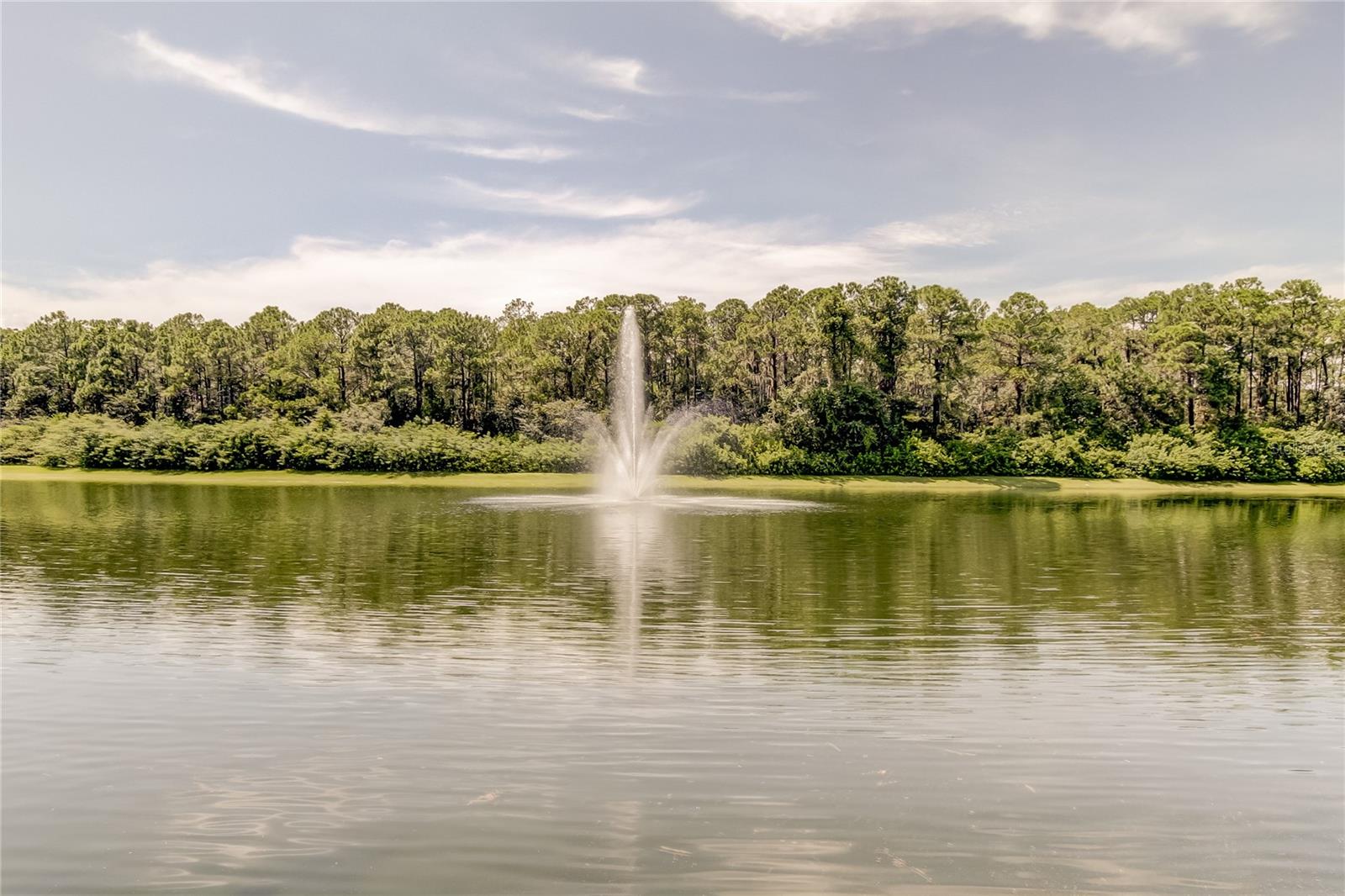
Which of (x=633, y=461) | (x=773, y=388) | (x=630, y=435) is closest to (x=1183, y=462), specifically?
(x=773, y=388)

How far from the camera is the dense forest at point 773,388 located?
6944 centimetres

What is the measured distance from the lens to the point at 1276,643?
1391cm

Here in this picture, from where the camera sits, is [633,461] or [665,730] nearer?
[665,730]

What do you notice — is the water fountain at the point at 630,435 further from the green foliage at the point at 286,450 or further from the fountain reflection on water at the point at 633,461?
the green foliage at the point at 286,450

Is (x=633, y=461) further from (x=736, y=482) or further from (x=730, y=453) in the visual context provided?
(x=730, y=453)

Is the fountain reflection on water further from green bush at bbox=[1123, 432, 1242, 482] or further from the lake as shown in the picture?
green bush at bbox=[1123, 432, 1242, 482]

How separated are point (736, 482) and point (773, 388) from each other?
2139cm

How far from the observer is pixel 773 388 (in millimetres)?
83000

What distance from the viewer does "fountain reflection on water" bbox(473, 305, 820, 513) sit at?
43750 millimetres

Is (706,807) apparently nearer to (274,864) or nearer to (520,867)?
(520,867)

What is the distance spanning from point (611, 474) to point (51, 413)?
64.9m

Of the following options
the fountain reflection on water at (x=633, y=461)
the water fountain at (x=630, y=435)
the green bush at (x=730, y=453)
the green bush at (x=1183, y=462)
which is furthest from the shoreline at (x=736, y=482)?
the fountain reflection on water at (x=633, y=461)

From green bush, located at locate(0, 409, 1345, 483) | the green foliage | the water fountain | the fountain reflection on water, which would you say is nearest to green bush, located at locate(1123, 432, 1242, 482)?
green bush, located at locate(0, 409, 1345, 483)

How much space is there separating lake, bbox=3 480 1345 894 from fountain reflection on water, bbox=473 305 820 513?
2178 centimetres
